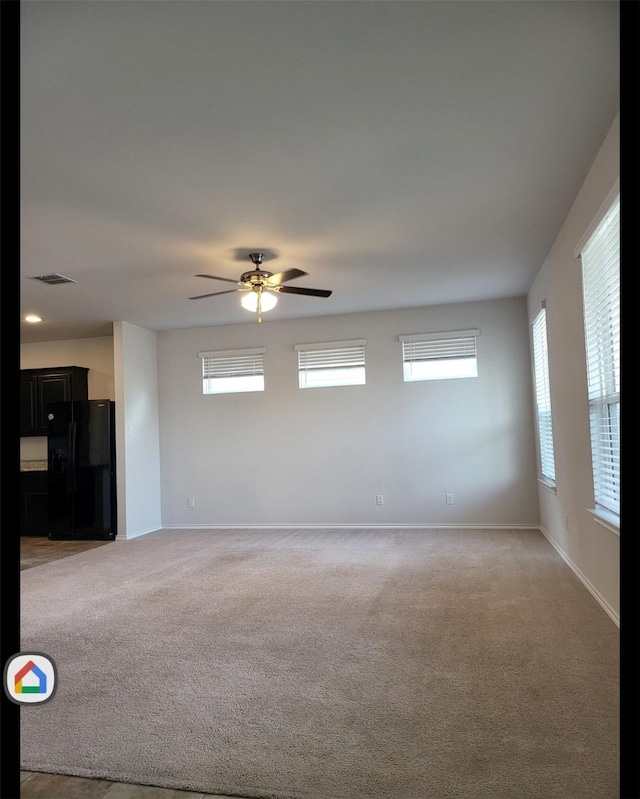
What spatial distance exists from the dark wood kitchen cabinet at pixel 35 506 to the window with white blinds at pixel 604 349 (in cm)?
666

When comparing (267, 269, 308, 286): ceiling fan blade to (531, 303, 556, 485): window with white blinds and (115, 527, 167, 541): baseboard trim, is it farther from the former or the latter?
(115, 527, 167, 541): baseboard trim

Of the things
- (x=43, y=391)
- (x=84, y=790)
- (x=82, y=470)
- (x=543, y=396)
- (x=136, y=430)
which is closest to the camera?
(x=84, y=790)

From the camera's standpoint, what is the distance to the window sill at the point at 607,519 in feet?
9.91

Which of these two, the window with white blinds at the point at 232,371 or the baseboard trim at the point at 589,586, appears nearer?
the baseboard trim at the point at 589,586

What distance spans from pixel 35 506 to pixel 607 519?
22.6ft

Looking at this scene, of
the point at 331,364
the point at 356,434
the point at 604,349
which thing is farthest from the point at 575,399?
the point at 331,364

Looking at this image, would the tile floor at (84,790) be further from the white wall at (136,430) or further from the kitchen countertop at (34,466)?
the kitchen countertop at (34,466)

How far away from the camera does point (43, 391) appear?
24.6 feet

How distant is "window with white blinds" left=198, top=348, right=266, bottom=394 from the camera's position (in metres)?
7.30

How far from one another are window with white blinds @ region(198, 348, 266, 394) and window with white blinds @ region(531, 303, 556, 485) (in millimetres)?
3323

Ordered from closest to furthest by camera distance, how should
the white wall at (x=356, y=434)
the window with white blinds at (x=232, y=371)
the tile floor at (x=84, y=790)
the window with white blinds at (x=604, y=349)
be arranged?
the tile floor at (x=84, y=790), the window with white blinds at (x=604, y=349), the white wall at (x=356, y=434), the window with white blinds at (x=232, y=371)

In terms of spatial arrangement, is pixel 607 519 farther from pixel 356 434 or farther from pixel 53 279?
pixel 53 279

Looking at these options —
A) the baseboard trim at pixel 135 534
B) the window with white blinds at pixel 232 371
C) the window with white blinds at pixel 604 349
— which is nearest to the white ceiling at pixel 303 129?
the window with white blinds at pixel 604 349
